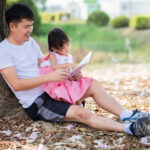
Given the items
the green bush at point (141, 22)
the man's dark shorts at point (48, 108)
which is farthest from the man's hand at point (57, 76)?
Answer: the green bush at point (141, 22)

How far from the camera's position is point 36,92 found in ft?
10.3

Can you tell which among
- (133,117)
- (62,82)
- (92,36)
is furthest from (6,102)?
(92,36)

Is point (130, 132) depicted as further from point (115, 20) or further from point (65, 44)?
point (115, 20)

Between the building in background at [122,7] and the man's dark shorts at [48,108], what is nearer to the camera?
the man's dark shorts at [48,108]

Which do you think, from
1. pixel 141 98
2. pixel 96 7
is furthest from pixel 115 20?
pixel 141 98

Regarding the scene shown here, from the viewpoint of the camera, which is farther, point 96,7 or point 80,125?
point 96,7

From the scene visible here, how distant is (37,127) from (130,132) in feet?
3.18

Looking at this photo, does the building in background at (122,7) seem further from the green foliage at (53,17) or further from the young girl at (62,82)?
the young girl at (62,82)

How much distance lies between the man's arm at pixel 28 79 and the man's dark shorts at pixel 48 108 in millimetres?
228

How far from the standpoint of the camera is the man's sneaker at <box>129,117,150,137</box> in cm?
273

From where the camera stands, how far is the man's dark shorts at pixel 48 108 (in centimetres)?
304

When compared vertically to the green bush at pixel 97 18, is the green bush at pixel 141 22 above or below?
below

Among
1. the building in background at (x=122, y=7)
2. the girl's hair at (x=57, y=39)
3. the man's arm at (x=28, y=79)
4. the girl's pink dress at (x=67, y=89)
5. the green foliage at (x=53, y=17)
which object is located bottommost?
the girl's pink dress at (x=67, y=89)

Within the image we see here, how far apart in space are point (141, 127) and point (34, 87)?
3.66ft
